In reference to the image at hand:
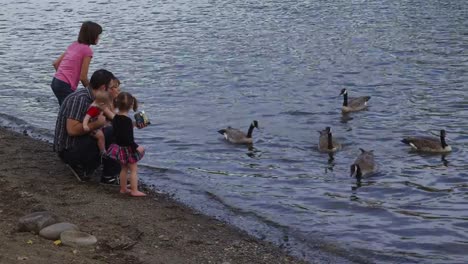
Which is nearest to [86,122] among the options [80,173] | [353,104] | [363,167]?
[80,173]

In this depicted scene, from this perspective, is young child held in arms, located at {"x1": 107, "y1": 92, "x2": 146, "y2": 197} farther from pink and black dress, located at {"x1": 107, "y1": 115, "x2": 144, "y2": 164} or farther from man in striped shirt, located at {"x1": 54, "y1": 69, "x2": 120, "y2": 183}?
man in striped shirt, located at {"x1": 54, "y1": 69, "x2": 120, "y2": 183}

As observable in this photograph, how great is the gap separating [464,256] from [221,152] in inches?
235

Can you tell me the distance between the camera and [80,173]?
1070 centimetres

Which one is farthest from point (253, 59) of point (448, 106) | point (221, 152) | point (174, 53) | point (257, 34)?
point (221, 152)

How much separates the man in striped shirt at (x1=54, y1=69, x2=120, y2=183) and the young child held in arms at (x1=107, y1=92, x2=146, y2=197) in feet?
0.88

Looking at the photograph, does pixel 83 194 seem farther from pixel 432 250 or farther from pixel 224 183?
pixel 432 250

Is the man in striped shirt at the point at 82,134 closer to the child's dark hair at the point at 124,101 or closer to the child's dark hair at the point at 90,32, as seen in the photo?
the child's dark hair at the point at 124,101

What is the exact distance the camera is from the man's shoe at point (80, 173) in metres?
10.6

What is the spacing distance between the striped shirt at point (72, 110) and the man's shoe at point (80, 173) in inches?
18.2

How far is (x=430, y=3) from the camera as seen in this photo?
31.6 m

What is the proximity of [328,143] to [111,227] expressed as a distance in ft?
19.1

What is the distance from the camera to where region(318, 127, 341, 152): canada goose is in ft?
44.3

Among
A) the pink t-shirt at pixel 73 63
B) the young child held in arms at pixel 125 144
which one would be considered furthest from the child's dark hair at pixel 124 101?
the pink t-shirt at pixel 73 63

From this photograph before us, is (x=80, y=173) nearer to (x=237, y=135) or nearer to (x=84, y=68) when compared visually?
(x=84, y=68)
